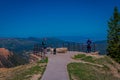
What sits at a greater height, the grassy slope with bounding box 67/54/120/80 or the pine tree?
the pine tree

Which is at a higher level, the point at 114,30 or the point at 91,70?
the point at 114,30

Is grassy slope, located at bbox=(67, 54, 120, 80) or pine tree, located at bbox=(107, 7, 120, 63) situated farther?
pine tree, located at bbox=(107, 7, 120, 63)

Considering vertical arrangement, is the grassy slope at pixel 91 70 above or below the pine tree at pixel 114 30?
below

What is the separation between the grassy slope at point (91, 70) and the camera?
30530 millimetres

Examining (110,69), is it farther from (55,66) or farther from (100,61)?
(55,66)

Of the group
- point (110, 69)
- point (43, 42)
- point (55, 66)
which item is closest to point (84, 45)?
point (43, 42)

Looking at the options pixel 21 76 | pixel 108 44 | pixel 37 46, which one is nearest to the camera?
pixel 21 76

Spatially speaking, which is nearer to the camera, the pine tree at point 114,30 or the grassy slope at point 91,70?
the grassy slope at point 91,70

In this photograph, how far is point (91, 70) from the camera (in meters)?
35.4

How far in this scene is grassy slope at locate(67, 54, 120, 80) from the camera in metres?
30.5

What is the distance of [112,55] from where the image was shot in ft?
185

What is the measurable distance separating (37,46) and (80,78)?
84.3 feet

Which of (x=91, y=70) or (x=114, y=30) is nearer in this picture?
(x=91, y=70)

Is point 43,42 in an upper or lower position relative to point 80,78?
upper
